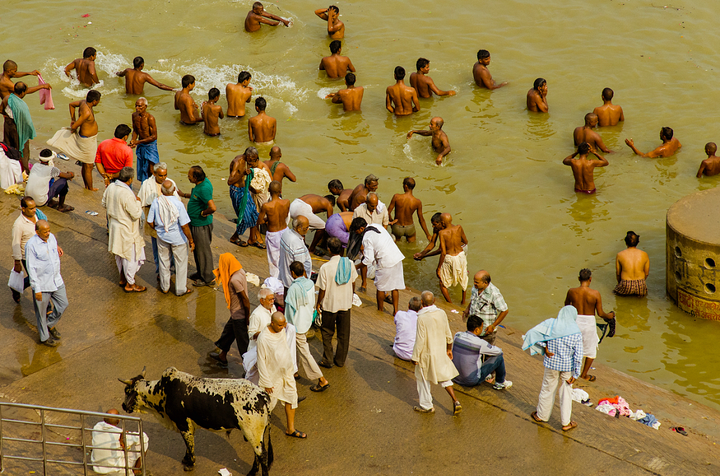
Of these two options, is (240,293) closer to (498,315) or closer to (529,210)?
(498,315)

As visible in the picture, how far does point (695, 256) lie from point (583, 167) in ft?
11.5

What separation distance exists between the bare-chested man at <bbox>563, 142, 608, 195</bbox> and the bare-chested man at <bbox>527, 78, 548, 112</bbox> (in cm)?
248

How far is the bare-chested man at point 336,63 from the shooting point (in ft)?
57.7

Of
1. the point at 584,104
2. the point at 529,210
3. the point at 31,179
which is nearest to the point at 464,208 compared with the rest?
the point at 529,210

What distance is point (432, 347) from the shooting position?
7.80m

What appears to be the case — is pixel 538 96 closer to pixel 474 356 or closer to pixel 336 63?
pixel 336 63

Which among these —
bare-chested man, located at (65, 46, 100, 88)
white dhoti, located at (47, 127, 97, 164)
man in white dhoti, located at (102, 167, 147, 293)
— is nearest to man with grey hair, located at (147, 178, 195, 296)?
man in white dhoti, located at (102, 167, 147, 293)

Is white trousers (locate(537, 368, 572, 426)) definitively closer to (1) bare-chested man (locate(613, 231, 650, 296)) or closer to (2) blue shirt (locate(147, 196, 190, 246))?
(1) bare-chested man (locate(613, 231, 650, 296))

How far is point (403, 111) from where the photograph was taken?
1641 centimetres

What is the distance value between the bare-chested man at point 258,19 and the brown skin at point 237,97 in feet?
12.7

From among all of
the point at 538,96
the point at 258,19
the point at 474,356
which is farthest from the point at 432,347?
the point at 258,19

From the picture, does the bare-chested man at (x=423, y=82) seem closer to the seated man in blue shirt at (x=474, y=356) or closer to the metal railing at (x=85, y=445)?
the seated man in blue shirt at (x=474, y=356)

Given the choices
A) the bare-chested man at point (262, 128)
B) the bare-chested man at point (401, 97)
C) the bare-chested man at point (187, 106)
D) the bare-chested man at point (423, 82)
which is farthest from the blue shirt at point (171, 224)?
the bare-chested man at point (423, 82)

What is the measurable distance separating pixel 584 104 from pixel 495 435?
34.9ft
